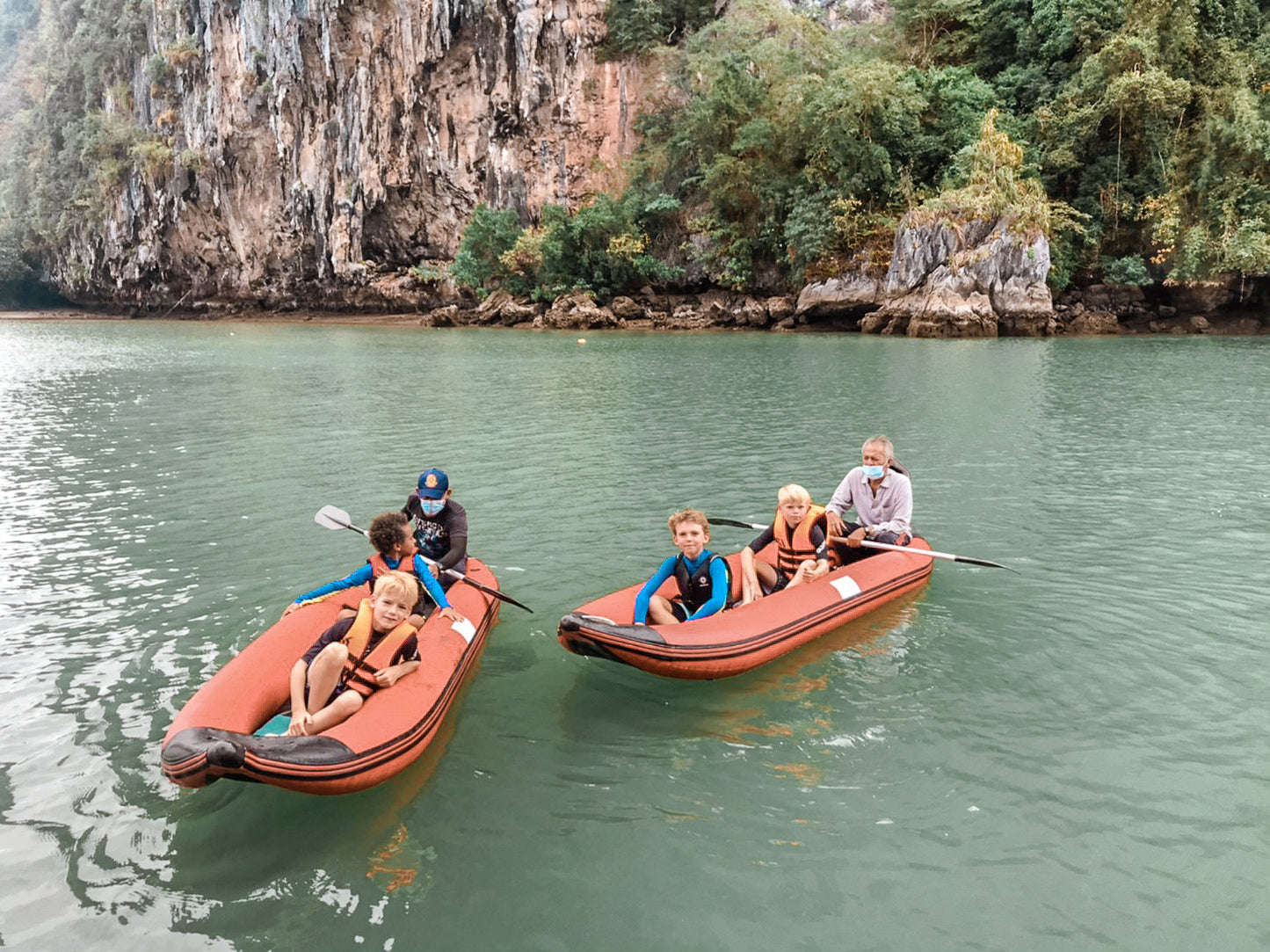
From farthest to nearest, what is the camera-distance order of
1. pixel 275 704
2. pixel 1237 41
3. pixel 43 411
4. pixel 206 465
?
pixel 1237 41
pixel 43 411
pixel 206 465
pixel 275 704

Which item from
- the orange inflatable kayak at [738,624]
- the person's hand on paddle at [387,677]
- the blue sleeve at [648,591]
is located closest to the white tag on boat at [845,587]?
the orange inflatable kayak at [738,624]

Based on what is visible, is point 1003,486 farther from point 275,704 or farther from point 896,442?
point 275,704

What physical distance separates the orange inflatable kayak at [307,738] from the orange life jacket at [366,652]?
0.31ft

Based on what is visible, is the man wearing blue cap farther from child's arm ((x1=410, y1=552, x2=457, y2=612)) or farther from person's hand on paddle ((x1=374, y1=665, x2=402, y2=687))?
person's hand on paddle ((x1=374, y1=665, x2=402, y2=687))

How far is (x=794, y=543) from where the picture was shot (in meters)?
5.81

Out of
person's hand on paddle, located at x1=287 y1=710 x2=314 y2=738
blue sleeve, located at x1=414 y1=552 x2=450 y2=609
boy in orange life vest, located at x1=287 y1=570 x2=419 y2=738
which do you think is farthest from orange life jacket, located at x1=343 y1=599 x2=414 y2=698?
blue sleeve, located at x1=414 y1=552 x2=450 y2=609

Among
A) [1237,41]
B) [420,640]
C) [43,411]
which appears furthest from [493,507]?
[1237,41]

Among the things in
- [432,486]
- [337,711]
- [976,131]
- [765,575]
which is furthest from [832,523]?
[976,131]

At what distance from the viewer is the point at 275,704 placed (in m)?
3.96

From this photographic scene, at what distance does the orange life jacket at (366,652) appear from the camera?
3.91 m

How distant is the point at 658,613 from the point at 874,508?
2230 millimetres

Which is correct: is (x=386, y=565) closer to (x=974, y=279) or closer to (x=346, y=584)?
(x=346, y=584)

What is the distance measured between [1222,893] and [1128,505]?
5560 mm

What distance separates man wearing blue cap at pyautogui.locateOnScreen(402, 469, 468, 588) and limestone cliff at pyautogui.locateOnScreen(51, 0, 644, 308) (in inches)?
1333
